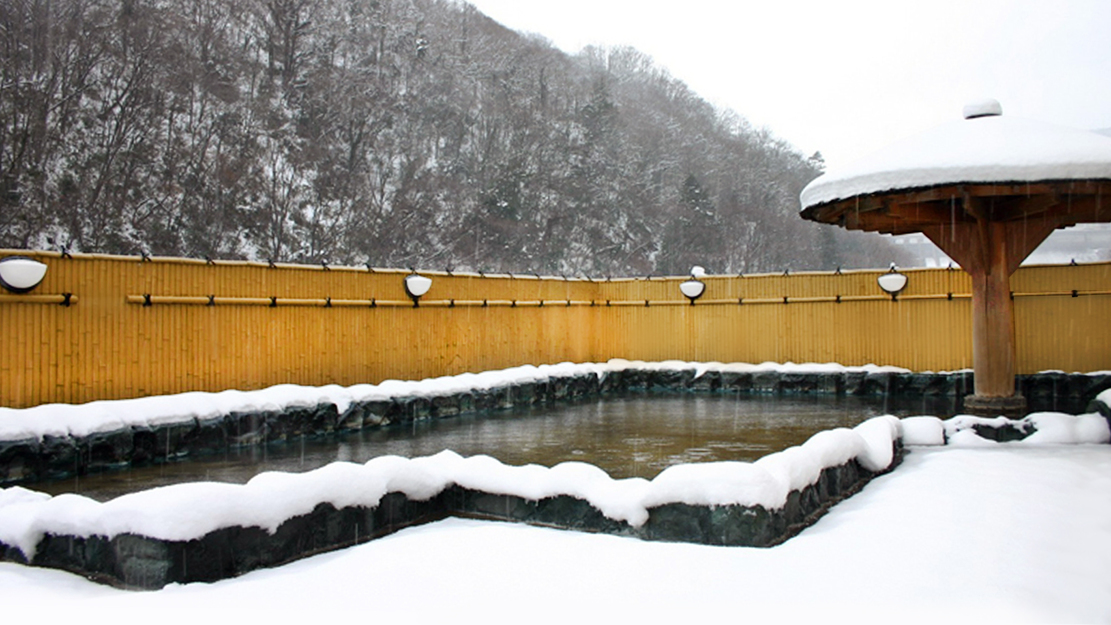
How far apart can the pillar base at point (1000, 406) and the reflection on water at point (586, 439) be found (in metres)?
1.33

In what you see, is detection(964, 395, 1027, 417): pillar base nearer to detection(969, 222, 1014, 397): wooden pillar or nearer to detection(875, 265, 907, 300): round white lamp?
detection(969, 222, 1014, 397): wooden pillar

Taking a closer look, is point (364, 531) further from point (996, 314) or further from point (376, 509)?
point (996, 314)

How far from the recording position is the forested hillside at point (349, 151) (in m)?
23.4

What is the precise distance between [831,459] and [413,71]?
36.3m

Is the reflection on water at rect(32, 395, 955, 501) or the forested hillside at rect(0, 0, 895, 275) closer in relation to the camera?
the reflection on water at rect(32, 395, 955, 501)

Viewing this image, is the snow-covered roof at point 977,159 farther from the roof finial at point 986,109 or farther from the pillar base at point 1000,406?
the pillar base at point 1000,406

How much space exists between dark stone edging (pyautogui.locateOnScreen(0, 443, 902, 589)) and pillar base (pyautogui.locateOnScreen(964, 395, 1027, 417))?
4.44 meters

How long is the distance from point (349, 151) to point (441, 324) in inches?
898

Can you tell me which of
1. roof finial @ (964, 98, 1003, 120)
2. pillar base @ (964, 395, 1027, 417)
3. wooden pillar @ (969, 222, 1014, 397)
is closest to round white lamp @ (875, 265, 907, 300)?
wooden pillar @ (969, 222, 1014, 397)

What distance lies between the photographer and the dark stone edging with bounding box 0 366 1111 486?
268 inches

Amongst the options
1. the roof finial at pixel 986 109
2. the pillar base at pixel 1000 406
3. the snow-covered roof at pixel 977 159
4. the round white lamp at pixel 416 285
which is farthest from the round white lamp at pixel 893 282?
the round white lamp at pixel 416 285

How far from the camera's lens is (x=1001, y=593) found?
2.93 meters

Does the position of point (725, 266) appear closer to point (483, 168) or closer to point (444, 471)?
point (483, 168)

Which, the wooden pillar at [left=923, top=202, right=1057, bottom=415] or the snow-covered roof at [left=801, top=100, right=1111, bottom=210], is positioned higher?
the snow-covered roof at [left=801, top=100, right=1111, bottom=210]
